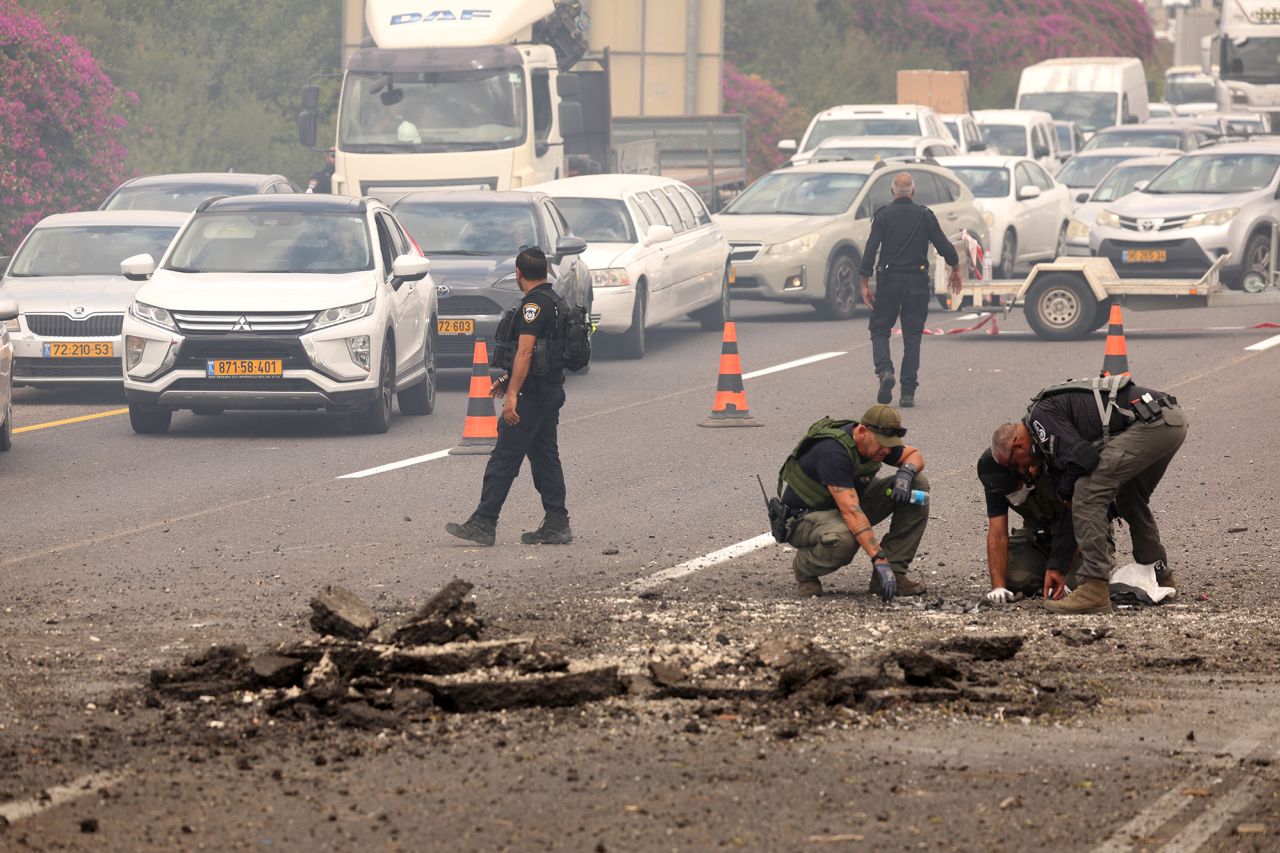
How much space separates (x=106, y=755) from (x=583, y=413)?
1040 cm

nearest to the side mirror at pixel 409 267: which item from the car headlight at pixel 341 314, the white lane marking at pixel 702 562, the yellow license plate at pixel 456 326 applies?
the car headlight at pixel 341 314

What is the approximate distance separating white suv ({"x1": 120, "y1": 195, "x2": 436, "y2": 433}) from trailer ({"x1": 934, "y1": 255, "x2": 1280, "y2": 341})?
7.01 meters

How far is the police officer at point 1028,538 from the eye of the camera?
9227mm

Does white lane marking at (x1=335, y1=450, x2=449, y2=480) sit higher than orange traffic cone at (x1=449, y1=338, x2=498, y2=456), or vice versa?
orange traffic cone at (x1=449, y1=338, x2=498, y2=456)

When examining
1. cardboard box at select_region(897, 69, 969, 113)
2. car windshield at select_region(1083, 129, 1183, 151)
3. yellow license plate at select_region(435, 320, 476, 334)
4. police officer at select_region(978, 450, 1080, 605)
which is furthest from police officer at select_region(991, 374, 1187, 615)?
cardboard box at select_region(897, 69, 969, 113)

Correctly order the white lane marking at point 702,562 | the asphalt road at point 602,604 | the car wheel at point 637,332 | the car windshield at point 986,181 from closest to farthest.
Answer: the asphalt road at point 602,604 → the white lane marking at point 702,562 → the car wheel at point 637,332 → the car windshield at point 986,181

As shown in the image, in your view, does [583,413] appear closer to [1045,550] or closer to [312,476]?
[312,476]

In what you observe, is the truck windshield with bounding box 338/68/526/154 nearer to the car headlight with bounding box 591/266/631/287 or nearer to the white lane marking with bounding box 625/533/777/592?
the car headlight with bounding box 591/266/631/287

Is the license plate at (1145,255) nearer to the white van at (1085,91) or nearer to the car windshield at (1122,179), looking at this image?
the car windshield at (1122,179)

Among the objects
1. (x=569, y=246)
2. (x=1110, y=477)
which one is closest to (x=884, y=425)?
(x=1110, y=477)

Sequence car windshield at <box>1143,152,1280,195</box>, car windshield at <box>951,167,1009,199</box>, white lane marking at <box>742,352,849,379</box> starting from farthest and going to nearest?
car windshield at <box>951,167,1009,199</box>
car windshield at <box>1143,152,1280,195</box>
white lane marking at <box>742,352,849,379</box>

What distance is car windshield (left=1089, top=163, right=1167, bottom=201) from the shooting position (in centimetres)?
3116

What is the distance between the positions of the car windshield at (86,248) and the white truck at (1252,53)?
77.9 ft

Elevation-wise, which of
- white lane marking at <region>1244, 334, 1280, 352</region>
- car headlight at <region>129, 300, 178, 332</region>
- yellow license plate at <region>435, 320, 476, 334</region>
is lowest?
white lane marking at <region>1244, 334, 1280, 352</region>
